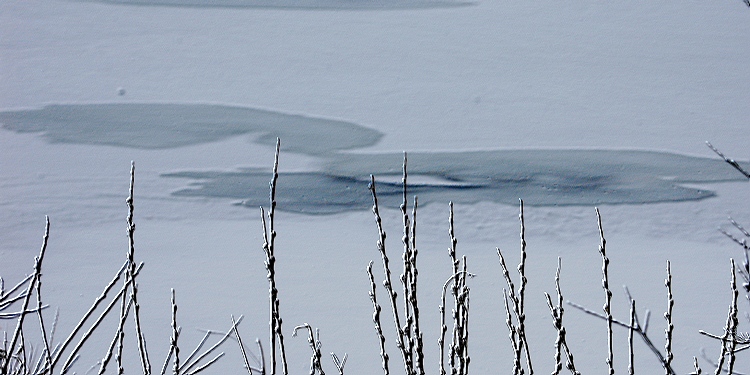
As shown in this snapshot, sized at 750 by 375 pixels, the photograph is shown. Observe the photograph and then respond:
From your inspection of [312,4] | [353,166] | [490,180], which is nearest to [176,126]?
[353,166]

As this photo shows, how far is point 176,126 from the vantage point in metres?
4.34

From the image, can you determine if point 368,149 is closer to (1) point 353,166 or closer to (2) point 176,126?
(1) point 353,166

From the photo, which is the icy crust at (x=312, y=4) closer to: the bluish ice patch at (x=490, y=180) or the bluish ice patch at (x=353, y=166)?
the bluish ice patch at (x=353, y=166)

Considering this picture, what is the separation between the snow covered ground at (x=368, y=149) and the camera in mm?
3504

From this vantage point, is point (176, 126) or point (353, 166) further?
point (176, 126)

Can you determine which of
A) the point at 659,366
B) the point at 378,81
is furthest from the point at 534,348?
the point at 378,81

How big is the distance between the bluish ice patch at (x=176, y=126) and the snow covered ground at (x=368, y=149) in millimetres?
15

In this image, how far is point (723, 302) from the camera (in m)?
3.47

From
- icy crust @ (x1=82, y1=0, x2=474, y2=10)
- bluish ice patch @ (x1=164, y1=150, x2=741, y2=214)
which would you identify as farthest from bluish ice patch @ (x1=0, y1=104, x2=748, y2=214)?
icy crust @ (x1=82, y1=0, x2=474, y2=10)

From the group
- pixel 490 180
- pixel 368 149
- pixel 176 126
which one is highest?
pixel 176 126

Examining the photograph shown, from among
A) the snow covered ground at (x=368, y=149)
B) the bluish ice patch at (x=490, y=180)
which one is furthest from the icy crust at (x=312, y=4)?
the bluish ice patch at (x=490, y=180)

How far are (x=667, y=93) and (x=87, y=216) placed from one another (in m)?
3.79

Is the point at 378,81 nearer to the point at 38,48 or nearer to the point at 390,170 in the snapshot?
the point at 390,170

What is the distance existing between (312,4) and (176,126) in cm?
137
